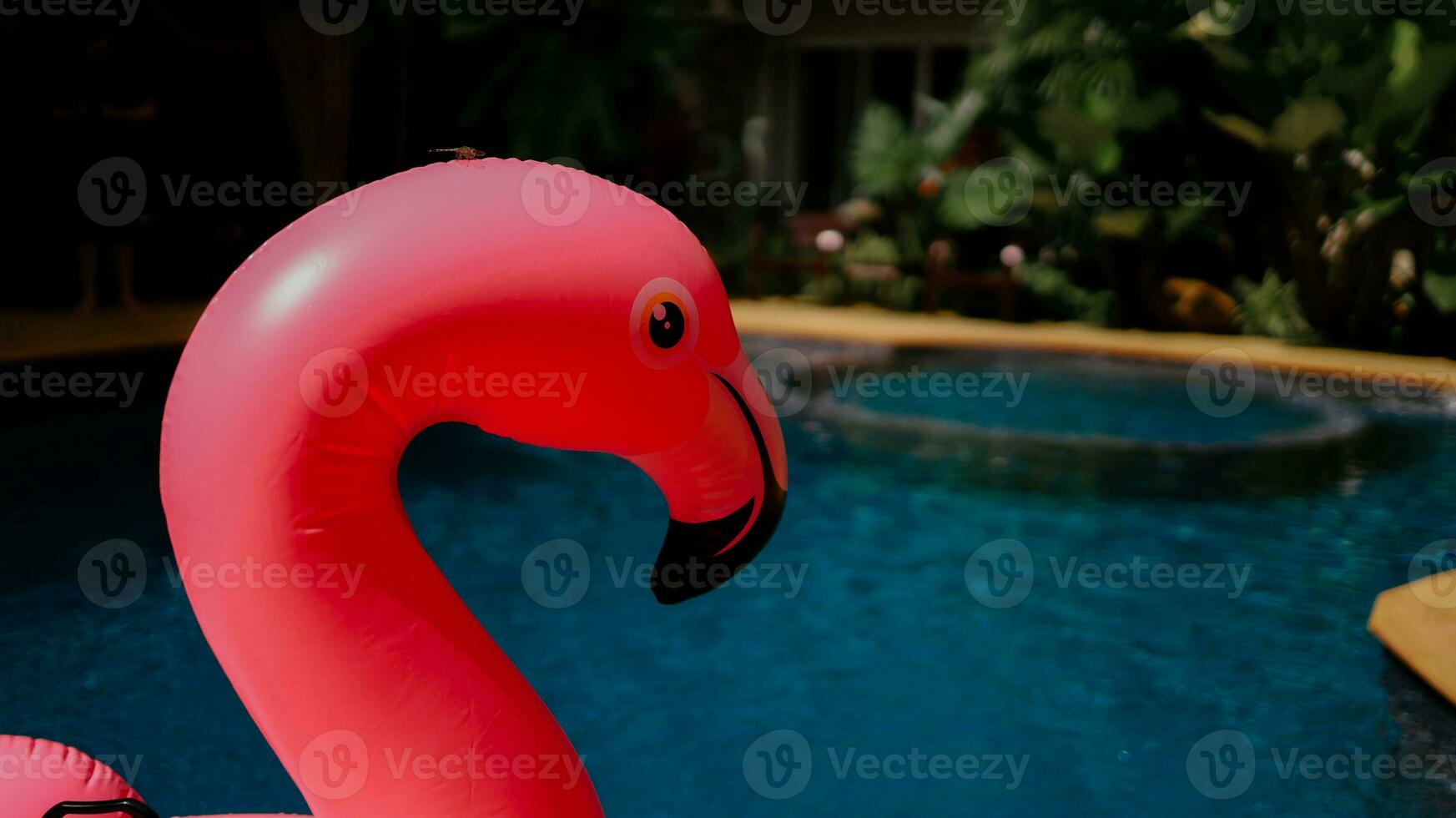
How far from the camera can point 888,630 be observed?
5.41 m

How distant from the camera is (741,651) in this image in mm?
5168

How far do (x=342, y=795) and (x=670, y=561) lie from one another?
62 cm

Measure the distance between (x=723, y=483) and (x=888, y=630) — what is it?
3545 millimetres

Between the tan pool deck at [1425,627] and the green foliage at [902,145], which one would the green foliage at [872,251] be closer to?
the green foliage at [902,145]

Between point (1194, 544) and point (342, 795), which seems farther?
point (1194, 544)

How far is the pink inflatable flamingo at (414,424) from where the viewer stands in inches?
71.2

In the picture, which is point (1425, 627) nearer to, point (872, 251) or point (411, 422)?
point (411, 422)

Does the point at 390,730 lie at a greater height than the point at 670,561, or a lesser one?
lesser

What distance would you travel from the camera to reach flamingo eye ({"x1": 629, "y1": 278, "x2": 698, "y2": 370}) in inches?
75.7

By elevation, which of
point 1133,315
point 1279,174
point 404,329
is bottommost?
point 1133,315

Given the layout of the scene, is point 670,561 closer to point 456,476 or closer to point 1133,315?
point 456,476

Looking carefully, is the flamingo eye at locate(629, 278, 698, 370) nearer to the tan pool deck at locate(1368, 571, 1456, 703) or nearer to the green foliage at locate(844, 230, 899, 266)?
the tan pool deck at locate(1368, 571, 1456, 703)

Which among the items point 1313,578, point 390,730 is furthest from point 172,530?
point 1313,578

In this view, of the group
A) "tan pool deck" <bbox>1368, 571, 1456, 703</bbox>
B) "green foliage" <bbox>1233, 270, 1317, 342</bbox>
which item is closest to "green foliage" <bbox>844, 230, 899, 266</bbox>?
"green foliage" <bbox>1233, 270, 1317, 342</bbox>
